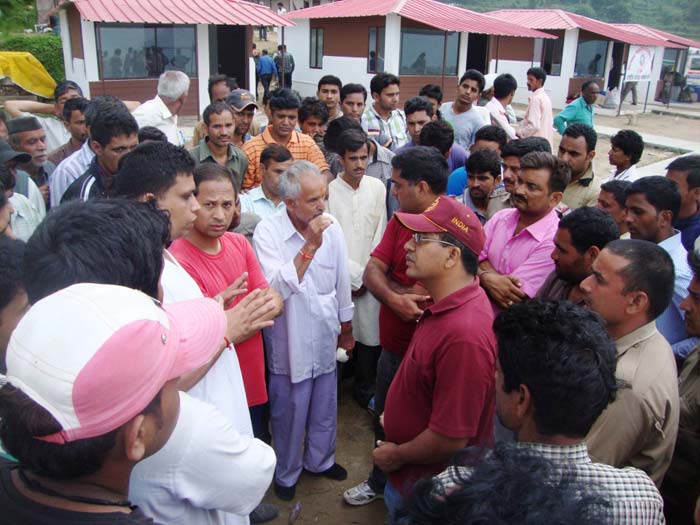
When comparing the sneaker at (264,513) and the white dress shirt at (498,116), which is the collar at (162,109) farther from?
the white dress shirt at (498,116)

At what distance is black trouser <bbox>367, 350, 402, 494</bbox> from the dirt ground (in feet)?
0.43

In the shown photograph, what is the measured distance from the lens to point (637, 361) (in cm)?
202

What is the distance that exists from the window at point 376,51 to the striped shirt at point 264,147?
49.4ft

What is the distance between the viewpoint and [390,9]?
58.3ft

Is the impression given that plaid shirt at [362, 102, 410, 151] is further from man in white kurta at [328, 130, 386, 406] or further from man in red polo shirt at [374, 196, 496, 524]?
man in red polo shirt at [374, 196, 496, 524]

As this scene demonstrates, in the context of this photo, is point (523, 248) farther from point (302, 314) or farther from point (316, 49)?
point (316, 49)

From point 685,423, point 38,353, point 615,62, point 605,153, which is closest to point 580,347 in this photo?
point 685,423

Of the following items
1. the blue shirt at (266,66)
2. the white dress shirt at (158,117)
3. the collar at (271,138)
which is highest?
the blue shirt at (266,66)

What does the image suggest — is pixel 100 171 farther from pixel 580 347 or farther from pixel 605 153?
pixel 605 153

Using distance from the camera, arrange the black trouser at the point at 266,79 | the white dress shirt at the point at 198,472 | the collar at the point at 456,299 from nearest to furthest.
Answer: the white dress shirt at the point at 198,472 → the collar at the point at 456,299 → the black trouser at the point at 266,79

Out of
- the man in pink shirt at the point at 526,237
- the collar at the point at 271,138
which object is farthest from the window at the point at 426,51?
the man in pink shirt at the point at 526,237

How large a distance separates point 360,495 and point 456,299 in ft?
5.97

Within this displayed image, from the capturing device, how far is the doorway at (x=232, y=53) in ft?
59.3

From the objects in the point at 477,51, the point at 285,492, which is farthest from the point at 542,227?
the point at 477,51
